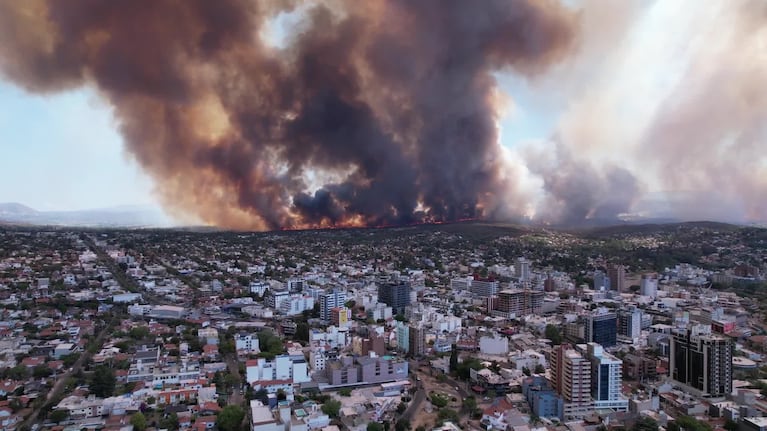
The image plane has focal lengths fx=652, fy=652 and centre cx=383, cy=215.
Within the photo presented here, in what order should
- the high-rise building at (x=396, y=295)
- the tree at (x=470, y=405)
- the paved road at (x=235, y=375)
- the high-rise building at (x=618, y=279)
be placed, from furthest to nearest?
the high-rise building at (x=618, y=279), the high-rise building at (x=396, y=295), the paved road at (x=235, y=375), the tree at (x=470, y=405)

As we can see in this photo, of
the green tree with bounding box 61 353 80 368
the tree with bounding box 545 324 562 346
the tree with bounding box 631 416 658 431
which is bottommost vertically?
the tree with bounding box 631 416 658 431

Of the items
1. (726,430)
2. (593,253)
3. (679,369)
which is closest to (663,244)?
(593,253)

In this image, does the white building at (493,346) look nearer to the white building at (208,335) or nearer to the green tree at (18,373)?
the white building at (208,335)

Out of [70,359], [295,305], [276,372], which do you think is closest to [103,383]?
[70,359]

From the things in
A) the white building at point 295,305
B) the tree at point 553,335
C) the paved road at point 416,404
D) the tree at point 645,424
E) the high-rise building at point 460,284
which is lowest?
the paved road at point 416,404

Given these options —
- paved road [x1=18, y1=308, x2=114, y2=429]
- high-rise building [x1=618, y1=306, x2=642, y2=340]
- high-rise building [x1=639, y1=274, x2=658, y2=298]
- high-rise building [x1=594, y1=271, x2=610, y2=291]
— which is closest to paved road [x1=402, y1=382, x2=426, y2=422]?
paved road [x1=18, y1=308, x2=114, y2=429]

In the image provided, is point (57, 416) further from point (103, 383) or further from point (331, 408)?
point (331, 408)

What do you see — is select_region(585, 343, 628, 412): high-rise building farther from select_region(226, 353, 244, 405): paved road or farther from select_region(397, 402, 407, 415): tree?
select_region(226, 353, 244, 405): paved road

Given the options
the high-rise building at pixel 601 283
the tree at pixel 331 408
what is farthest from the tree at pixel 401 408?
the high-rise building at pixel 601 283
